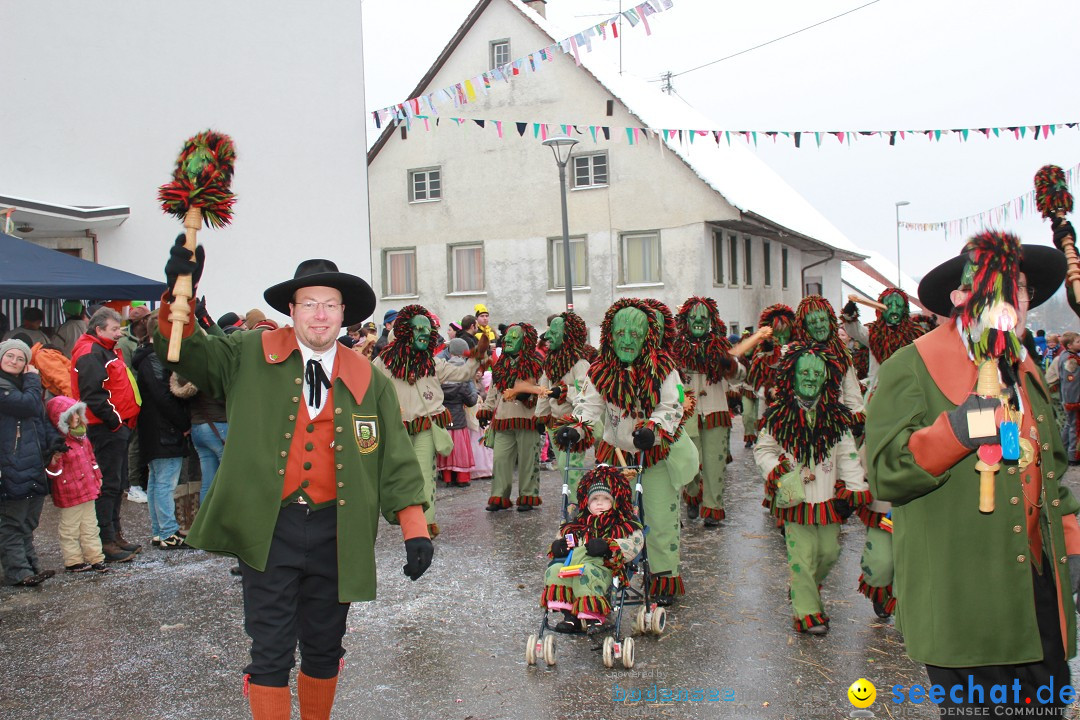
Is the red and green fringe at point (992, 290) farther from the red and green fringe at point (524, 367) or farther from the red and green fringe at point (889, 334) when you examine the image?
the red and green fringe at point (889, 334)

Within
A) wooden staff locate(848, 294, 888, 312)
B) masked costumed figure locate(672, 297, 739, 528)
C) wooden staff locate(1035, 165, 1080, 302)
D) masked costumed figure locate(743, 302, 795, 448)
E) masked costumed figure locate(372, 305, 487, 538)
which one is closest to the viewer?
wooden staff locate(1035, 165, 1080, 302)

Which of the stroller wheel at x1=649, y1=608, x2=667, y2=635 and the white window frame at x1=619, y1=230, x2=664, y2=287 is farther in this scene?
the white window frame at x1=619, y1=230, x2=664, y2=287

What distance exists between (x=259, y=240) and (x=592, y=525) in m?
12.5

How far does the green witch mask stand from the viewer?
6453 mm

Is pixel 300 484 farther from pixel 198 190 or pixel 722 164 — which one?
pixel 722 164

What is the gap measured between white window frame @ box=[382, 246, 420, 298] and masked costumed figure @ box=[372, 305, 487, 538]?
2085 cm

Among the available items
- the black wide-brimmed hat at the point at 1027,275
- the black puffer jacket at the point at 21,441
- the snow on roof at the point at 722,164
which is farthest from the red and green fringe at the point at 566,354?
the snow on roof at the point at 722,164

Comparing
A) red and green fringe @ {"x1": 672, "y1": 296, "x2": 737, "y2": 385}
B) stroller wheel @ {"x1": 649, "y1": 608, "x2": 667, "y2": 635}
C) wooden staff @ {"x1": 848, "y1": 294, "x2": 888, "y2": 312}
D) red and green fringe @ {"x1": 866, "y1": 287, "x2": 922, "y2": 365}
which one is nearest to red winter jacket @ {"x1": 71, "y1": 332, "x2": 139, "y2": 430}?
stroller wheel @ {"x1": 649, "y1": 608, "x2": 667, "y2": 635}

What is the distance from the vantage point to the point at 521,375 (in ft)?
33.4

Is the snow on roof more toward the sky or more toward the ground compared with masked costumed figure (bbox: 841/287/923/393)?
more toward the sky

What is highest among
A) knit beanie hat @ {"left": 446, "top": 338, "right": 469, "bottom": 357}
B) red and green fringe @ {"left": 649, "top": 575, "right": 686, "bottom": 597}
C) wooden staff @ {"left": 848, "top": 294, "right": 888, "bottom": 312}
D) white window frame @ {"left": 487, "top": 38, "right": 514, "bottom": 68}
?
white window frame @ {"left": 487, "top": 38, "right": 514, "bottom": 68}

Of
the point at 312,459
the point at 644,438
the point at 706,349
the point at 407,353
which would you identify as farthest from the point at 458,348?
the point at 312,459

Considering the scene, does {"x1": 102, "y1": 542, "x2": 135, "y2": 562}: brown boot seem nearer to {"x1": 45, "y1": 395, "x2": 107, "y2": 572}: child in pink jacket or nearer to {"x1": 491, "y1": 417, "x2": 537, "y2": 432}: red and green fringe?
{"x1": 45, "y1": 395, "x2": 107, "y2": 572}: child in pink jacket

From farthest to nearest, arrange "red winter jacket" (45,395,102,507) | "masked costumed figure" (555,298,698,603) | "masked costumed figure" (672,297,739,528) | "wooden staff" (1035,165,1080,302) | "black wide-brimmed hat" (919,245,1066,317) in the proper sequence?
"masked costumed figure" (672,297,739,528) → "red winter jacket" (45,395,102,507) → "masked costumed figure" (555,298,698,603) → "wooden staff" (1035,165,1080,302) → "black wide-brimmed hat" (919,245,1066,317)
